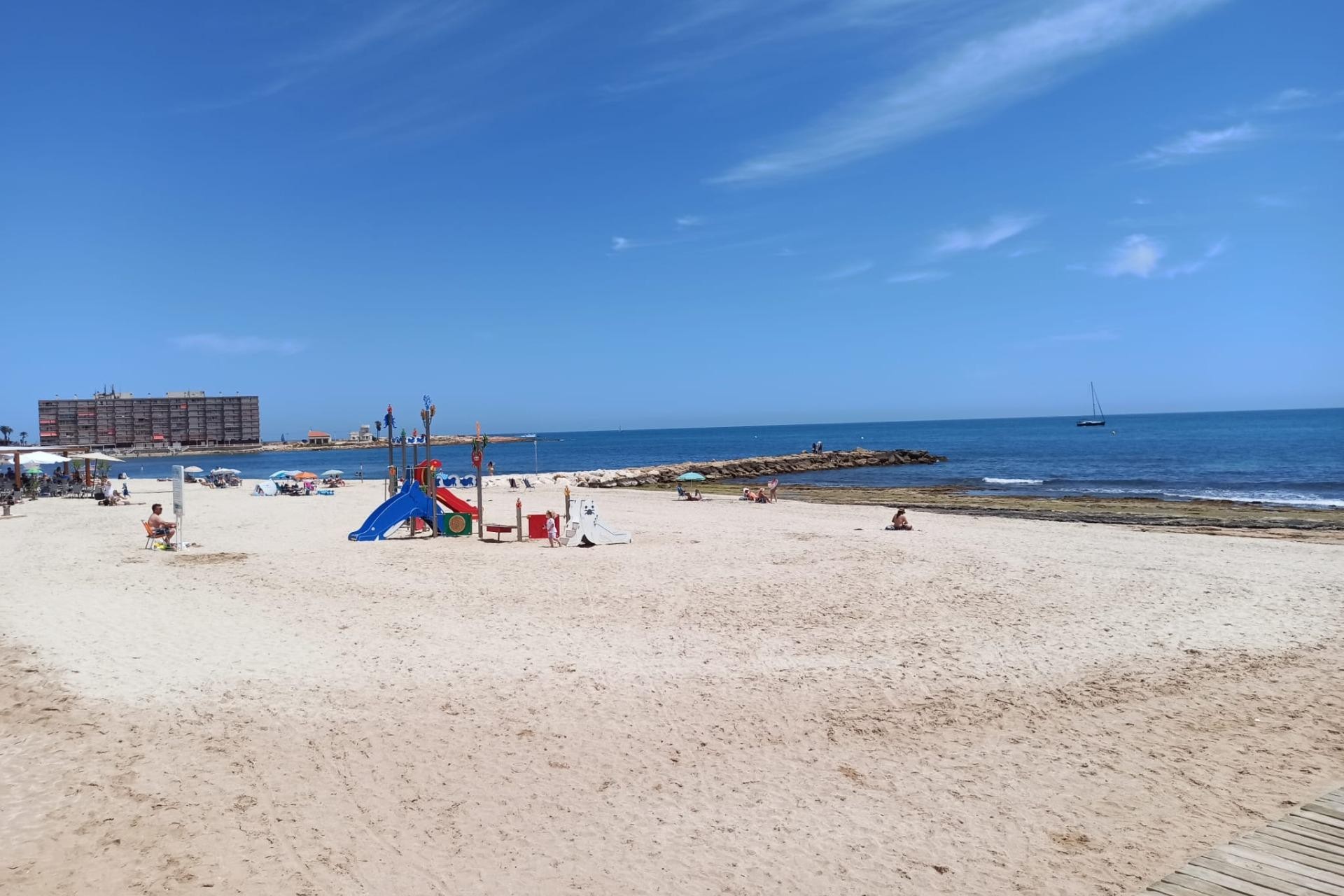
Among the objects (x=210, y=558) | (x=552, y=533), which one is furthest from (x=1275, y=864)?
(x=210, y=558)

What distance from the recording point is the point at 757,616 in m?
10.2

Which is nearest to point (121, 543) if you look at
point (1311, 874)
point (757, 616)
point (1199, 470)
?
point (757, 616)

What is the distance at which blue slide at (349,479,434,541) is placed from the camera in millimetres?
17359

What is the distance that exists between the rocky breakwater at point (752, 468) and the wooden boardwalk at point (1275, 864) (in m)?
35.2

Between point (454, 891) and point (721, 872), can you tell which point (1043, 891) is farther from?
point (454, 891)

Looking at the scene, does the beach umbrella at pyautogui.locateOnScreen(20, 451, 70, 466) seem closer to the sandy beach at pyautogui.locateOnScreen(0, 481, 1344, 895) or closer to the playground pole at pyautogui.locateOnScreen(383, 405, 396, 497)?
the playground pole at pyautogui.locateOnScreen(383, 405, 396, 497)

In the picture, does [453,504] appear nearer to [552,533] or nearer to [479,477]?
[479,477]

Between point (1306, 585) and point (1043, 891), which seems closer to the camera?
point (1043, 891)

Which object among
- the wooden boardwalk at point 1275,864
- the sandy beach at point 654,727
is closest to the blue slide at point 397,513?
the sandy beach at point 654,727

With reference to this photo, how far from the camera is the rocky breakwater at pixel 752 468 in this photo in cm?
4550

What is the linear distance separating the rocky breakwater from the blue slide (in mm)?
23112

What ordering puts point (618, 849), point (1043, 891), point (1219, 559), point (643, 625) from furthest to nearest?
point (1219, 559), point (643, 625), point (618, 849), point (1043, 891)

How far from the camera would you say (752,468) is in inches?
2101

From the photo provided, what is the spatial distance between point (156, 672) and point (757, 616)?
21.9 ft
